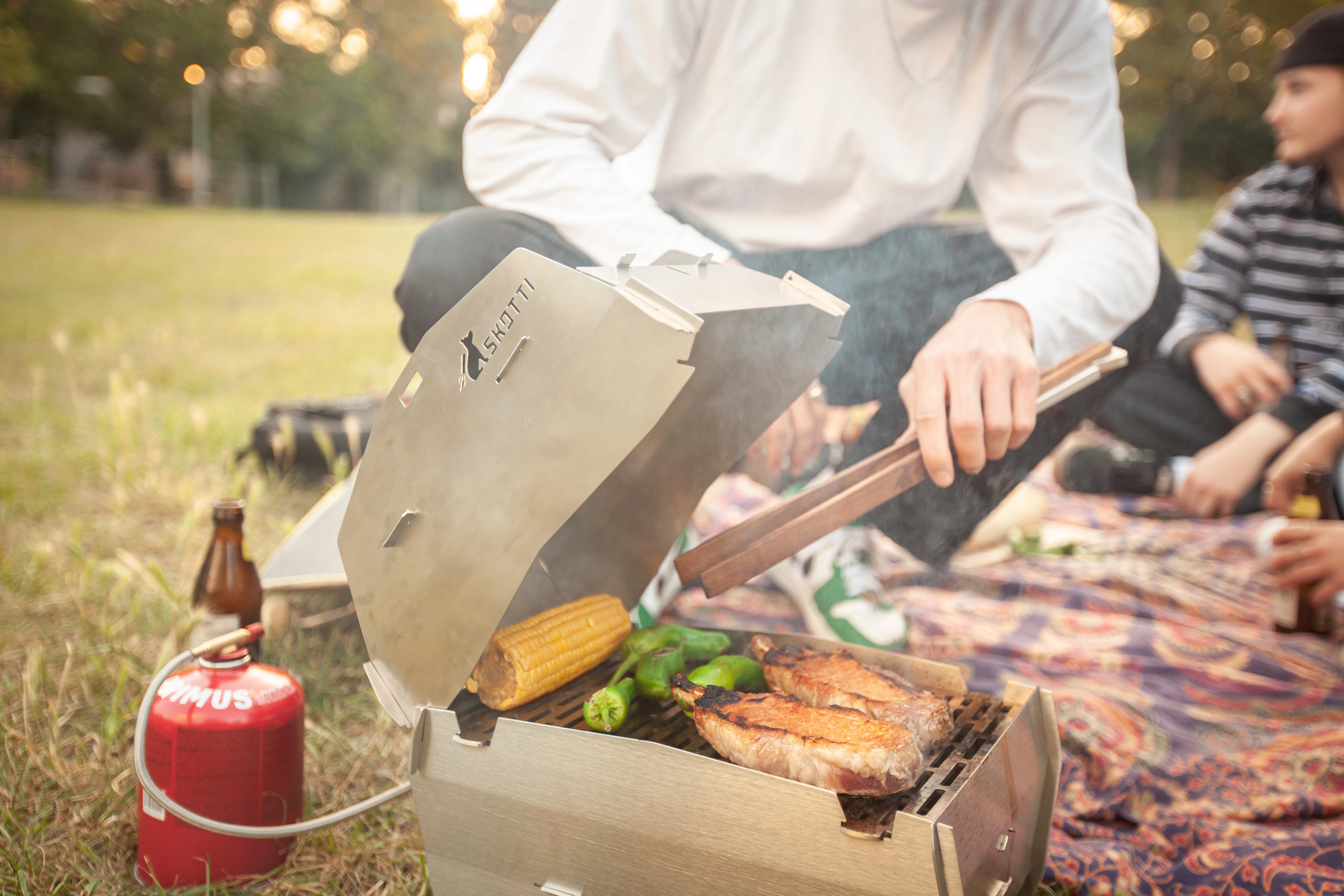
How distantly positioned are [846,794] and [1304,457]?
7.70ft

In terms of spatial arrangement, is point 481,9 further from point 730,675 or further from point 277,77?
point 277,77

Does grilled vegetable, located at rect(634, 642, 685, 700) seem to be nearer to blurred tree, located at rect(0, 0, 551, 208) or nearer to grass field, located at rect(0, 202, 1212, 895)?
grass field, located at rect(0, 202, 1212, 895)

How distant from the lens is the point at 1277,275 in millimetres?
3148

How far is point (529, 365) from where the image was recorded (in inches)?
37.0

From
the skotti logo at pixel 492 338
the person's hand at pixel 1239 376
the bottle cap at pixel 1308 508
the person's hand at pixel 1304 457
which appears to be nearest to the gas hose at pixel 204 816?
the skotti logo at pixel 492 338

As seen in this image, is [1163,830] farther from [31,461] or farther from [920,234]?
[31,461]

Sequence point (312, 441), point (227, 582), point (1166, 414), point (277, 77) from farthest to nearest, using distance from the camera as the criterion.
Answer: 1. point (277, 77)
2. point (1166, 414)
3. point (312, 441)
4. point (227, 582)

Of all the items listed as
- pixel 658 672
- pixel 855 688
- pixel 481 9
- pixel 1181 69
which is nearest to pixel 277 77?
pixel 481 9

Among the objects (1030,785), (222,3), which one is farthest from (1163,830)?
(222,3)

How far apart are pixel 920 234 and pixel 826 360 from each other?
902 mm

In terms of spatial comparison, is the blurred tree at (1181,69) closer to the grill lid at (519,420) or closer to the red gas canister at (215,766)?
the grill lid at (519,420)

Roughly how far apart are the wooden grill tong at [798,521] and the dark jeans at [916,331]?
2.32ft

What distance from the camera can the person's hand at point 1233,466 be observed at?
2.76m

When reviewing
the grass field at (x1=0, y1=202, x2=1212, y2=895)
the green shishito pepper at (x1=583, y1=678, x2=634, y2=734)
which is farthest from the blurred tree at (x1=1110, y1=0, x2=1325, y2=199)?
the green shishito pepper at (x1=583, y1=678, x2=634, y2=734)
